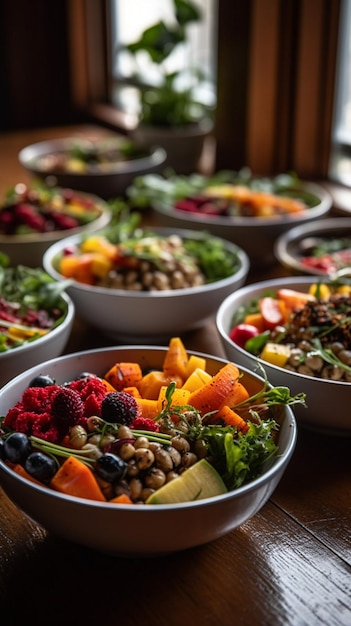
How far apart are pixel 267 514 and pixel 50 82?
3707mm

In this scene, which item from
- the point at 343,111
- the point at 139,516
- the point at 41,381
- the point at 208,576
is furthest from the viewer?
the point at 343,111

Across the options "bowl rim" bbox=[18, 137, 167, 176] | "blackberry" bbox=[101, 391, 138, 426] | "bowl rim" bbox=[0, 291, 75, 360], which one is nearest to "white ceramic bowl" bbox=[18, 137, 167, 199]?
"bowl rim" bbox=[18, 137, 167, 176]

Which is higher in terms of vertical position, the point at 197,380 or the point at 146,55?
the point at 146,55

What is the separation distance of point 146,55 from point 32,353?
2.08m

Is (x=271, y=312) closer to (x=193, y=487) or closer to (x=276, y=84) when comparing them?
(x=193, y=487)

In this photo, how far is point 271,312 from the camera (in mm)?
1471

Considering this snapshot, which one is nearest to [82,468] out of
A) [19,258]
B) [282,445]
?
[282,445]

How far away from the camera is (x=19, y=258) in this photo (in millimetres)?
1963

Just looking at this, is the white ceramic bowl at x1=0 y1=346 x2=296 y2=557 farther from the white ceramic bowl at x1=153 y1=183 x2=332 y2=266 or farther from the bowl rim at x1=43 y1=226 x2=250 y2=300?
the white ceramic bowl at x1=153 y1=183 x2=332 y2=266

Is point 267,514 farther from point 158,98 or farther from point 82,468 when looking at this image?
point 158,98

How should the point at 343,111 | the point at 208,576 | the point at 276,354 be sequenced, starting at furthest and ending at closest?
1. the point at 343,111
2. the point at 276,354
3. the point at 208,576

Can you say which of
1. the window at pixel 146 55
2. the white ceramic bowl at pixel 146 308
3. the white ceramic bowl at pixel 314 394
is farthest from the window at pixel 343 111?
the white ceramic bowl at pixel 314 394

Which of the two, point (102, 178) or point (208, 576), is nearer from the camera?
point (208, 576)

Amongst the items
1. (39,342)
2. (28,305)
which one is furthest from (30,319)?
(39,342)
